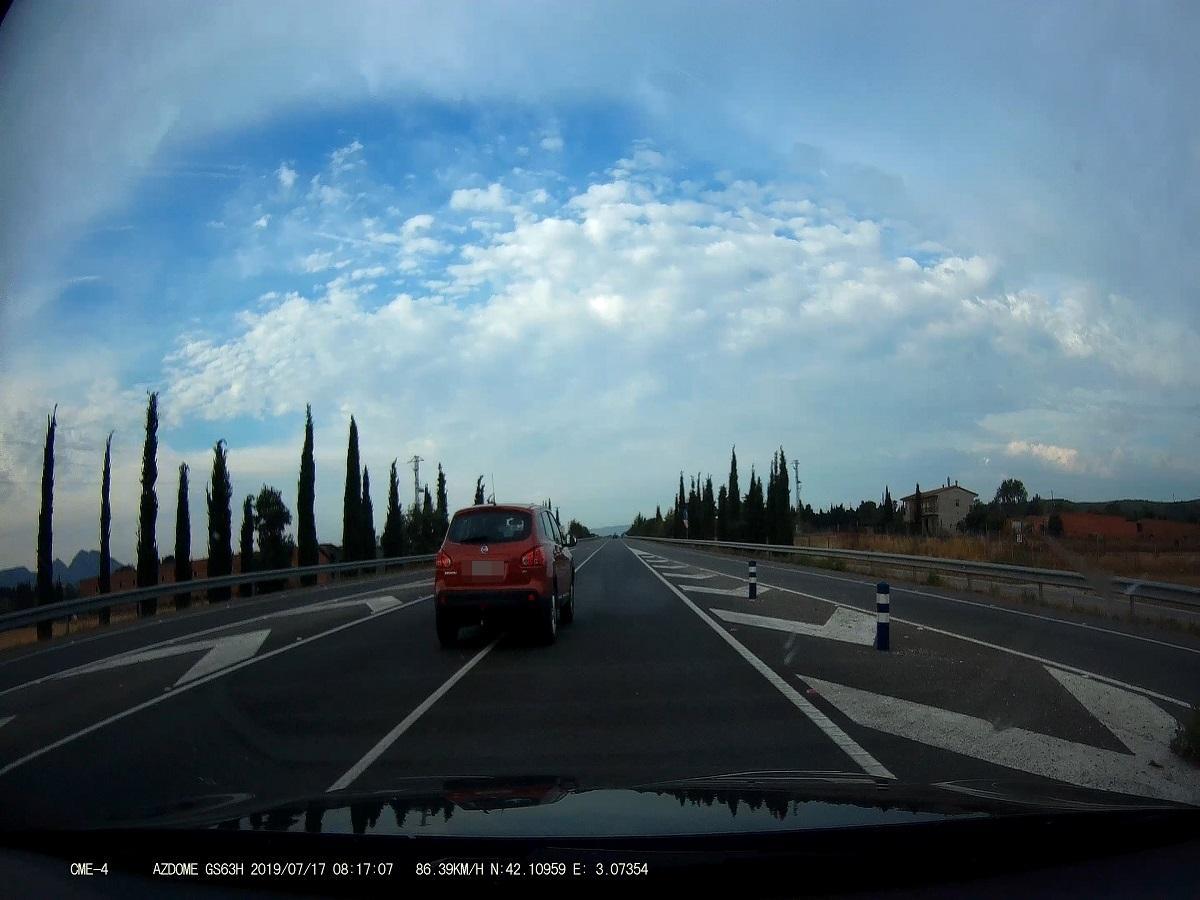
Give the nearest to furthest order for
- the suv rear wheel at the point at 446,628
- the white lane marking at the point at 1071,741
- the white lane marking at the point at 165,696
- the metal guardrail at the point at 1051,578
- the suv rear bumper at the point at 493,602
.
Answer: the white lane marking at the point at 1071,741 → the white lane marking at the point at 165,696 → the suv rear bumper at the point at 493,602 → the suv rear wheel at the point at 446,628 → the metal guardrail at the point at 1051,578

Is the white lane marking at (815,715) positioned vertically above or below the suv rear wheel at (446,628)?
below

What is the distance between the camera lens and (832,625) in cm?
1561

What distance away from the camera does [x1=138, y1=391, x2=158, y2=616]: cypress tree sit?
4069 cm

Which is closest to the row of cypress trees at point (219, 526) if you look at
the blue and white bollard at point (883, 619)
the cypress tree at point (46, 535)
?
the cypress tree at point (46, 535)

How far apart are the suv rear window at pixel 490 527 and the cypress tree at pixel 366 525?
4281 cm

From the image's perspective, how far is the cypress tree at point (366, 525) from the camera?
5503 cm

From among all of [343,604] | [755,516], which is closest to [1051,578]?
[343,604]

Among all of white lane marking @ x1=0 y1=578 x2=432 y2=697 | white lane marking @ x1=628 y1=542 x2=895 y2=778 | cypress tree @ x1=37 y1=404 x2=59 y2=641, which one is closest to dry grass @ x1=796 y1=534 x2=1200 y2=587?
white lane marking @ x1=628 y1=542 x2=895 y2=778

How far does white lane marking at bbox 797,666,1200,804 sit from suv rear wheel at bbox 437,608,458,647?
5.52m

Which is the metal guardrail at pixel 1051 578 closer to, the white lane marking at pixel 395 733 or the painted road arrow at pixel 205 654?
the white lane marking at pixel 395 733

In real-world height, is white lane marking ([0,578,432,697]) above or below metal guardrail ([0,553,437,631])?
below

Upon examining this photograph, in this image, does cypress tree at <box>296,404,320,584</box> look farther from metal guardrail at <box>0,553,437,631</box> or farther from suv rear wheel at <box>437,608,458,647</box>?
suv rear wheel at <box>437,608,458,647</box>

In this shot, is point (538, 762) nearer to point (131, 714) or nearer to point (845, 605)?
point (131, 714)

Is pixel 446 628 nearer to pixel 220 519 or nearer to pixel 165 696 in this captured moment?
pixel 165 696
